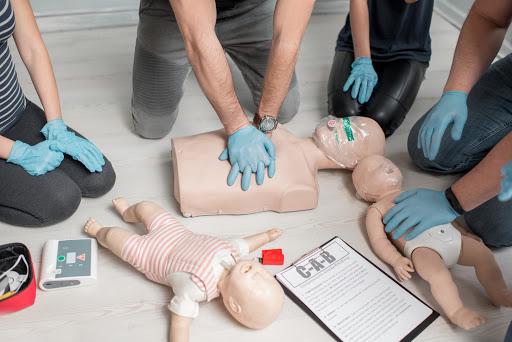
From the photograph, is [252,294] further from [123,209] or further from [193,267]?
→ [123,209]

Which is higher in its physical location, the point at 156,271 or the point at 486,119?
the point at 486,119

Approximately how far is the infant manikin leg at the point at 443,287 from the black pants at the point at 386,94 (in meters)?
0.57

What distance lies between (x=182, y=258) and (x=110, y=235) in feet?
0.72

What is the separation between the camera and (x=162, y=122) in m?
1.70

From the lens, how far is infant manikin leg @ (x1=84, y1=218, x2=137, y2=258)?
1282mm

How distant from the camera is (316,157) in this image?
61.2 inches

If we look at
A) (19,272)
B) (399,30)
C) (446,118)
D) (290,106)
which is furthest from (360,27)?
(19,272)

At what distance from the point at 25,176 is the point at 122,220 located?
281 mm

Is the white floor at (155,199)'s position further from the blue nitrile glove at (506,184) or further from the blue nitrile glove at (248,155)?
the blue nitrile glove at (506,184)

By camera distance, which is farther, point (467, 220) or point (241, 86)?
point (241, 86)

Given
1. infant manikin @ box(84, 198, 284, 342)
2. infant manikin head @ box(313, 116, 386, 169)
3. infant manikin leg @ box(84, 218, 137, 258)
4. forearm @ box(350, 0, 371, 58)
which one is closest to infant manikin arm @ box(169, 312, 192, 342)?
infant manikin @ box(84, 198, 284, 342)

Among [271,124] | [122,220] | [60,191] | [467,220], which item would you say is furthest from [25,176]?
[467,220]

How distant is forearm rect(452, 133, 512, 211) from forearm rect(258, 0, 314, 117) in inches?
21.0

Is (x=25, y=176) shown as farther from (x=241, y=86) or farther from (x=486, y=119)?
(x=486, y=119)
